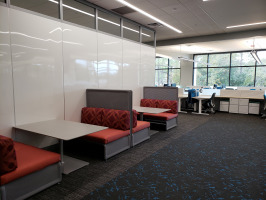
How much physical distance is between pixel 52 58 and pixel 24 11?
0.83 metres

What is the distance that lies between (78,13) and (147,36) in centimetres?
295

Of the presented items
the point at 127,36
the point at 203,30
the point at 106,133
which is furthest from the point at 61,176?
the point at 203,30

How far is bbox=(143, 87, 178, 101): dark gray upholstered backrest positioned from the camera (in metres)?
5.37

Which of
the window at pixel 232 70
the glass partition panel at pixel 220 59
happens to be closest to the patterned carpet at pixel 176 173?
the window at pixel 232 70

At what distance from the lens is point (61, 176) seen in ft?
8.20

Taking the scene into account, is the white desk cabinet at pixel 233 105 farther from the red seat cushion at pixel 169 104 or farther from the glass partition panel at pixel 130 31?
the glass partition panel at pixel 130 31

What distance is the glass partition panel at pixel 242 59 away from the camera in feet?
37.6

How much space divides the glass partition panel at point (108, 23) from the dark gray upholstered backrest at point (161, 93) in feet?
6.11

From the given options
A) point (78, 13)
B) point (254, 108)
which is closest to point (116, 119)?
point (78, 13)

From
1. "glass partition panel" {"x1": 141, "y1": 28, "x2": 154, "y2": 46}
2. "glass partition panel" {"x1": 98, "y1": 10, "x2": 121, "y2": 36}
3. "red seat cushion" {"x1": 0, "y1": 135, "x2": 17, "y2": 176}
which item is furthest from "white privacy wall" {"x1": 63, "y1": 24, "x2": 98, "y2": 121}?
"glass partition panel" {"x1": 141, "y1": 28, "x2": 154, "y2": 46}

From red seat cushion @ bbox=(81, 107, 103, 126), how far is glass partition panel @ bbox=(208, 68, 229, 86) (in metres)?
10.7

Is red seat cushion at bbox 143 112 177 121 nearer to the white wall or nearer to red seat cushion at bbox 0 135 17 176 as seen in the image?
red seat cushion at bbox 0 135 17 176

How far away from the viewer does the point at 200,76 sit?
13125mm

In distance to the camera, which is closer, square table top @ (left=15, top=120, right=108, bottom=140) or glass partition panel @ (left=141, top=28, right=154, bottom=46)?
square table top @ (left=15, top=120, right=108, bottom=140)
